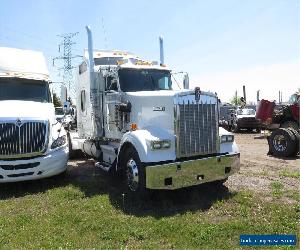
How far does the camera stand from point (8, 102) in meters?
9.66

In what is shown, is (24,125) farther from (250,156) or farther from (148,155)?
(250,156)

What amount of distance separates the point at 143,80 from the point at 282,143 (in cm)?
678

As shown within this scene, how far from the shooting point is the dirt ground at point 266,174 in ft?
28.2

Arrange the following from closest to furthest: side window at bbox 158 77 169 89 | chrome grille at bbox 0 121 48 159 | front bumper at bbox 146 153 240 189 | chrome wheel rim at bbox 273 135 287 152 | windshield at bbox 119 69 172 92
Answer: front bumper at bbox 146 153 240 189 → chrome grille at bbox 0 121 48 159 → windshield at bbox 119 69 172 92 → side window at bbox 158 77 169 89 → chrome wheel rim at bbox 273 135 287 152

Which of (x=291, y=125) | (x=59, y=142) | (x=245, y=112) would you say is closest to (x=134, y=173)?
(x=59, y=142)

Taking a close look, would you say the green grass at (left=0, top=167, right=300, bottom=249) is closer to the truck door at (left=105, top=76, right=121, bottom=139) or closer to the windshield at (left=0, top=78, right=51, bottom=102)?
the truck door at (left=105, top=76, right=121, bottom=139)

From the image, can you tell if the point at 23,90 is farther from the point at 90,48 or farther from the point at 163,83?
the point at 163,83

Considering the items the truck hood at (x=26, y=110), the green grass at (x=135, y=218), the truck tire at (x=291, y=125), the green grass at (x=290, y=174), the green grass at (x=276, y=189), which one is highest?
the truck hood at (x=26, y=110)

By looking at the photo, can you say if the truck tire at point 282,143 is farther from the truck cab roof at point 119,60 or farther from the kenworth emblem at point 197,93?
the kenworth emblem at point 197,93

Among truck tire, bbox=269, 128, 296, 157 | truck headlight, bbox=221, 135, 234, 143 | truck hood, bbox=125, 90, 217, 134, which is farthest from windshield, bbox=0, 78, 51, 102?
truck tire, bbox=269, 128, 296, 157

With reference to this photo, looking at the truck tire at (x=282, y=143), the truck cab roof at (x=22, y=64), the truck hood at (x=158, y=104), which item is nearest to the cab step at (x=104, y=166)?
the truck hood at (x=158, y=104)

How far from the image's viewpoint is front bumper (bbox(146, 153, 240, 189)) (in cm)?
706

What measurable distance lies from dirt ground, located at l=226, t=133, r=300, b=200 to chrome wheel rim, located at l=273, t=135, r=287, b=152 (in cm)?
50

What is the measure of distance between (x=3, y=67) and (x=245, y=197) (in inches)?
285
